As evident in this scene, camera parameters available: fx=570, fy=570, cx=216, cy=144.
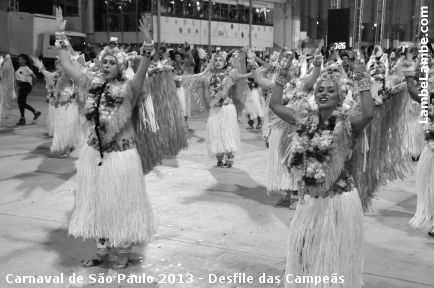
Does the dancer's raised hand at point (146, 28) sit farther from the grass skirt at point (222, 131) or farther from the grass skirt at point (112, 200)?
the grass skirt at point (222, 131)

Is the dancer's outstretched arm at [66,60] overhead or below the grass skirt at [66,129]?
overhead

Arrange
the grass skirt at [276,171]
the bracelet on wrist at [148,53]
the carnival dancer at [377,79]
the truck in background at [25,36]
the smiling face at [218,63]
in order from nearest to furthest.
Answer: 1. the carnival dancer at [377,79]
2. the bracelet on wrist at [148,53]
3. the grass skirt at [276,171]
4. the smiling face at [218,63]
5. the truck in background at [25,36]

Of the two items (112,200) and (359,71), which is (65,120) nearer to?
(112,200)

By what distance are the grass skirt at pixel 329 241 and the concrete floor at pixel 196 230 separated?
883mm

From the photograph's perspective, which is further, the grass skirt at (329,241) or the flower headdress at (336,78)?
the flower headdress at (336,78)

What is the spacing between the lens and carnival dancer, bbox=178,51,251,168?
955 centimetres

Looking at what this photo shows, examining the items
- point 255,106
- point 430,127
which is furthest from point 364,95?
point 255,106

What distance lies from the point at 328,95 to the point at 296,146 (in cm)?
41

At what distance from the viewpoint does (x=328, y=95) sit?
12.7 feet

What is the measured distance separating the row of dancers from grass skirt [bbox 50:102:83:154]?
4.60m

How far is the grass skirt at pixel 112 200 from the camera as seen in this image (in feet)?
16.0

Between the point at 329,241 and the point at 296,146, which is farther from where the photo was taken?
the point at 296,146

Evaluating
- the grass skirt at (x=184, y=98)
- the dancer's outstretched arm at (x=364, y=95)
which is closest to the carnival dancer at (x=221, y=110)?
the grass skirt at (x=184, y=98)

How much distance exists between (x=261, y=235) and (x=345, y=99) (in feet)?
7.64
